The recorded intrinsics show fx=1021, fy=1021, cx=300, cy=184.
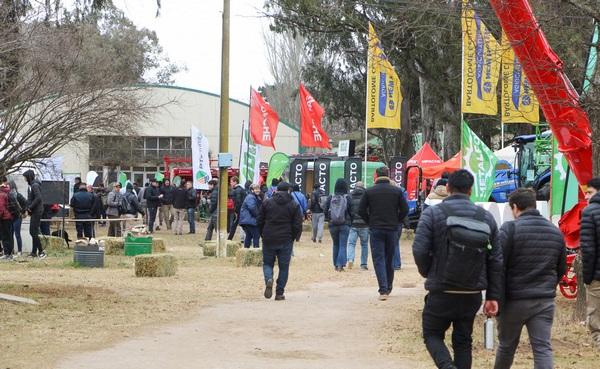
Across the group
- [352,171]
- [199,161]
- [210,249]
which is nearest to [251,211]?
[210,249]

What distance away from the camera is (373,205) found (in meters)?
14.6

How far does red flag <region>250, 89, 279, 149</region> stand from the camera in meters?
32.3

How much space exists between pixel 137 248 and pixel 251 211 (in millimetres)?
3406

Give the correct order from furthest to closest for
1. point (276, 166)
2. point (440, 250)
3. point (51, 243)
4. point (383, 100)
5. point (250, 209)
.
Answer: point (276, 166) → point (383, 100) → point (51, 243) → point (250, 209) → point (440, 250)

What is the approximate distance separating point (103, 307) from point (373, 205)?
404 centimetres

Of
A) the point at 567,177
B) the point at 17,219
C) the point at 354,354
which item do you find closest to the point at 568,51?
the point at 567,177

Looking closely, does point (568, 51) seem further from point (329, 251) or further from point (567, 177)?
point (329, 251)

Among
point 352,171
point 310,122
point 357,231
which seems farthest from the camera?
point 352,171

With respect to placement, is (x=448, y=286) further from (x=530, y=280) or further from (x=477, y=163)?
(x=477, y=163)

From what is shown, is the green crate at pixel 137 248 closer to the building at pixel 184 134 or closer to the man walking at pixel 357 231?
the man walking at pixel 357 231

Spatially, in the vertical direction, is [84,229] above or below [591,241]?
below

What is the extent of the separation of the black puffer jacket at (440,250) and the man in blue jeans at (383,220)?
6773 millimetres

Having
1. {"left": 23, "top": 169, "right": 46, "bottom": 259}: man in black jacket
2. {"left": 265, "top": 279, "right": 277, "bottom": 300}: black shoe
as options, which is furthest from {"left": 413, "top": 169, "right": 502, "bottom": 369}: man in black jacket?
{"left": 23, "top": 169, "right": 46, "bottom": 259}: man in black jacket

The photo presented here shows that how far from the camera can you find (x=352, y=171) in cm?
3738
